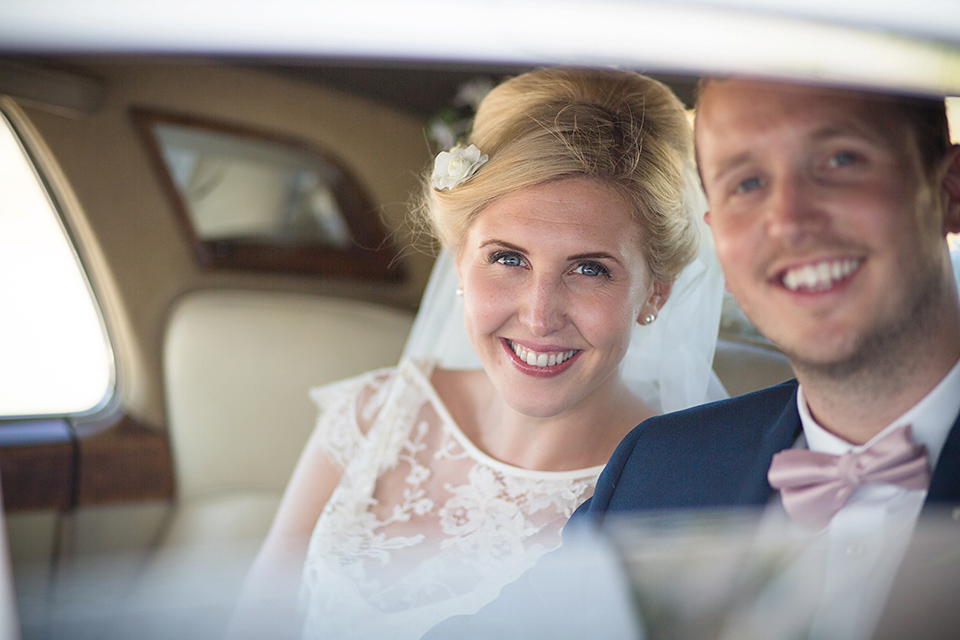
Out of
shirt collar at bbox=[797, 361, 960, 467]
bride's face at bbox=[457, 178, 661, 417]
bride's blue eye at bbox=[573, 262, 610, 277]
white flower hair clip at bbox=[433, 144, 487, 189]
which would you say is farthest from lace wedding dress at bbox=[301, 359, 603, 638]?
white flower hair clip at bbox=[433, 144, 487, 189]

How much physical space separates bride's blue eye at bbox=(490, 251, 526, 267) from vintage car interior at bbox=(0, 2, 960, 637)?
211 mm

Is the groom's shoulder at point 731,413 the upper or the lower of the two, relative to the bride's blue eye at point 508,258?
lower

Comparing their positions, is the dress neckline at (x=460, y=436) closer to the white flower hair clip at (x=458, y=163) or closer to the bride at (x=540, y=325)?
the bride at (x=540, y=325)

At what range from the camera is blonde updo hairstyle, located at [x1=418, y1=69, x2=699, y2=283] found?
2.59 feet

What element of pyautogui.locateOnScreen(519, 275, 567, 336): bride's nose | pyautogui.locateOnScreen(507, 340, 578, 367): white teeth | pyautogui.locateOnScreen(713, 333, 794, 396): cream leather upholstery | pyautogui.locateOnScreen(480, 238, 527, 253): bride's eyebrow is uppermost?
pyautogui.locateOnScreen(480, 238, 527, 253): bride's eyebrow

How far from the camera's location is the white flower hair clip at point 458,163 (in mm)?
981

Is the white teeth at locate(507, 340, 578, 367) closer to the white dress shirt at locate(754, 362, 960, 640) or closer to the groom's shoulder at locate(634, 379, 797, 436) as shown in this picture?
the groom's shoulder at locate(634, 379, 797, 436)

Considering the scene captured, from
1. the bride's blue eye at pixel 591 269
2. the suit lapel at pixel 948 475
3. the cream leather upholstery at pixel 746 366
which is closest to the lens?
the suit lapel at pixel 948 475

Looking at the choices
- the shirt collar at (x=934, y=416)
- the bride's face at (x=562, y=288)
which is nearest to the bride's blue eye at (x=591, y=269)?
the bride's face at (x=562, y=288)

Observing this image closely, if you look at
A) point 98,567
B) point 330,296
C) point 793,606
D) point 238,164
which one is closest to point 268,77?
point 238,164

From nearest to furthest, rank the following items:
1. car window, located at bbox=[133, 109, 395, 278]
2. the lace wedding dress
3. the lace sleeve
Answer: the lace wedding dress
car window, located at bbox=[133, 109, 395, 278]
the lace sleeve

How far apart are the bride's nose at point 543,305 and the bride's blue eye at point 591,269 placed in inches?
1.2

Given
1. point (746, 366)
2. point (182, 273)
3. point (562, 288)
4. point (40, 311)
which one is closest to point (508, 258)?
point (562, 288)

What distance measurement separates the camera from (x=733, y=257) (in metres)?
0.65
